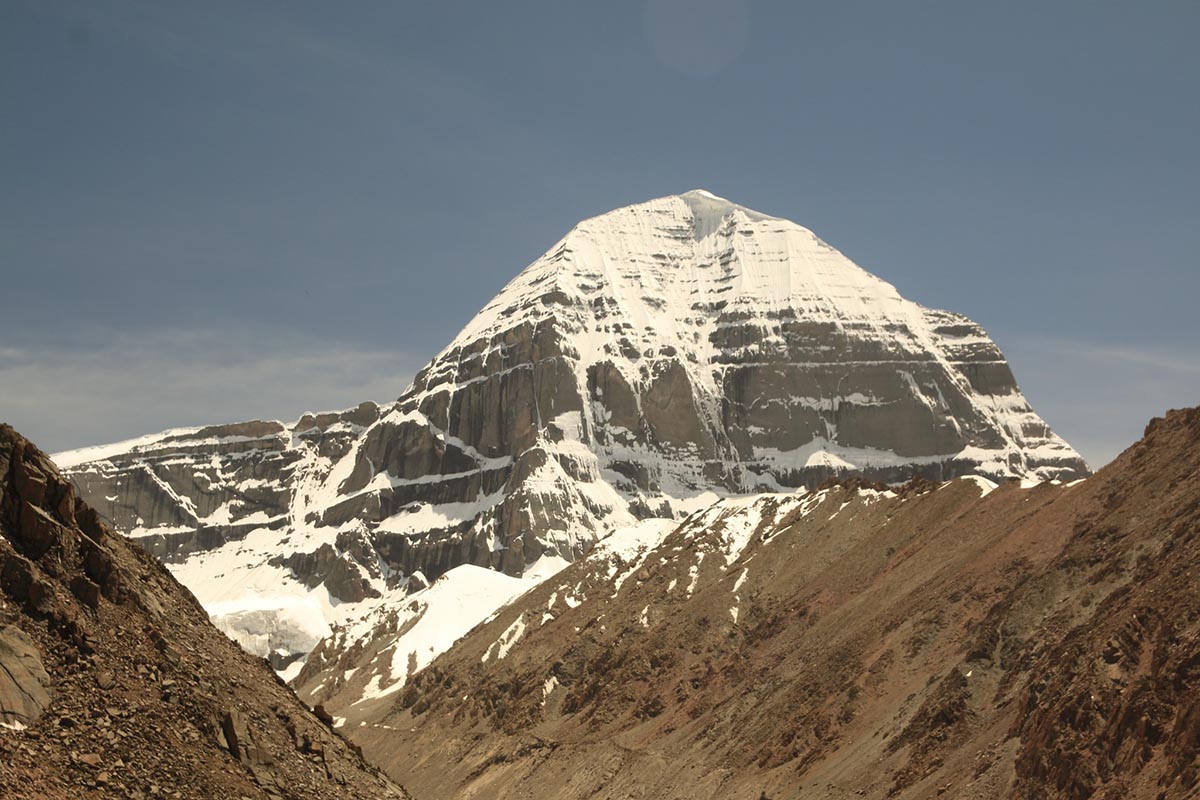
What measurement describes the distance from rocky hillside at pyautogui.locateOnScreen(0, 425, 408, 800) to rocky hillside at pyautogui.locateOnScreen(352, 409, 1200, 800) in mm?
40615

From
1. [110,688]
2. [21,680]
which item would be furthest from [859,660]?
[21,680]

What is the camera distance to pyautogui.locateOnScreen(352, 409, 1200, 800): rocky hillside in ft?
A: 259

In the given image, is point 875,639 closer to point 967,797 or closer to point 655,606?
point 967,797

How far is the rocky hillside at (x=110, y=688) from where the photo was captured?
3522cm

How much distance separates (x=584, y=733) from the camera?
14175 cm

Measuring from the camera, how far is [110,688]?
3794 cm

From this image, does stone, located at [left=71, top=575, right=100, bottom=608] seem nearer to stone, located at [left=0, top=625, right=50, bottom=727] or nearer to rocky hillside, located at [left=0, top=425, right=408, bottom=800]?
rocky hillside, located at [left=0, top=425, right=408, bottom=800]

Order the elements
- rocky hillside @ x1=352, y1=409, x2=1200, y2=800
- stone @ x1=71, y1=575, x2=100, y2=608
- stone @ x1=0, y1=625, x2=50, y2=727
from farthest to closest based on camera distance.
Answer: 1. rocky hillside @ x1=352, y1=409, x2=1200, y2=800
2. stone @ x1=71, y1=575, x2=100, y2=608
3. stone @ x1=0, y1=625, x2=50, y2=727

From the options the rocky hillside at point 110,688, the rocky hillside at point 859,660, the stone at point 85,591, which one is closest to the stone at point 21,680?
the rocky hillside at point 110,688

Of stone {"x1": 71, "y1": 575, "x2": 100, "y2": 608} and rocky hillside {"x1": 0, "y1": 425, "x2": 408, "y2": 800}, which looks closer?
rocky hillside {"x1": 0, "y1": 425, "x2": 408, "y2": 800}

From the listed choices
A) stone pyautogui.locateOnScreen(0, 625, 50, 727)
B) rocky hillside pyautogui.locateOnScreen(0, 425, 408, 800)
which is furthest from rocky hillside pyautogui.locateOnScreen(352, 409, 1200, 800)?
stone pyautogui.locateOnScreen(0, 625, 50, 727)

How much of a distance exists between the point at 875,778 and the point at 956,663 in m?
12.4

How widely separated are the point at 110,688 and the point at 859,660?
83.4 m

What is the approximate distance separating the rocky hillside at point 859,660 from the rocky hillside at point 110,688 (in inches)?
1599
